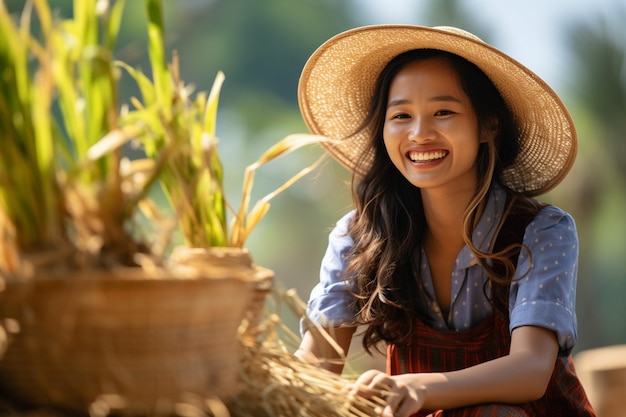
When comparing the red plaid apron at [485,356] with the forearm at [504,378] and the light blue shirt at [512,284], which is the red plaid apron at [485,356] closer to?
the light blue shirt at [512,284]

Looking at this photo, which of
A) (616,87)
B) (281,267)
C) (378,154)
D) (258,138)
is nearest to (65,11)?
(258,138)

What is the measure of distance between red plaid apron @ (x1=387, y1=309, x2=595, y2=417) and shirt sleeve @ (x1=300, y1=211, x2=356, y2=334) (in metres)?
0.18

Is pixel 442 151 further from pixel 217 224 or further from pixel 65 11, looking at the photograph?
pixel 65 11

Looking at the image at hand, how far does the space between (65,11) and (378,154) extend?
17.8 metres

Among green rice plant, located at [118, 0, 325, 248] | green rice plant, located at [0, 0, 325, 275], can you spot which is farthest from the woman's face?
green rice plant, located at [0, 0, 325, 275]

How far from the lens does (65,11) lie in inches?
758

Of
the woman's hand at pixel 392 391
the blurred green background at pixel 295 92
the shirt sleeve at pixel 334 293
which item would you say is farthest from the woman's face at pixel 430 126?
the blurred green background at pixel 295 92

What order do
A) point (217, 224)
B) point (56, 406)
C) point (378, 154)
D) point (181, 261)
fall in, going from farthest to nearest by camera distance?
point (378, 154), point (217, 224), point (181, 261), point (56, 406)

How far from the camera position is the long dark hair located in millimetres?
2344

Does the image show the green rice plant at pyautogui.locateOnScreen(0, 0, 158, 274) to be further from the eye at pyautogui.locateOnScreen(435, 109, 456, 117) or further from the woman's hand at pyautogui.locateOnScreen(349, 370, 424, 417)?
the eye at pyautogui.locateOnScreen(435, 109, 456, 117)

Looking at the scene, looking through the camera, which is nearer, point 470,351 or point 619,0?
point 470,351

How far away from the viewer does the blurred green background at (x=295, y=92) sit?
18328 mm

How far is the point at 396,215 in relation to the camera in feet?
8.18

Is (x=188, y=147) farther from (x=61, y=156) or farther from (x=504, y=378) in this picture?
(x=504, y=378)
